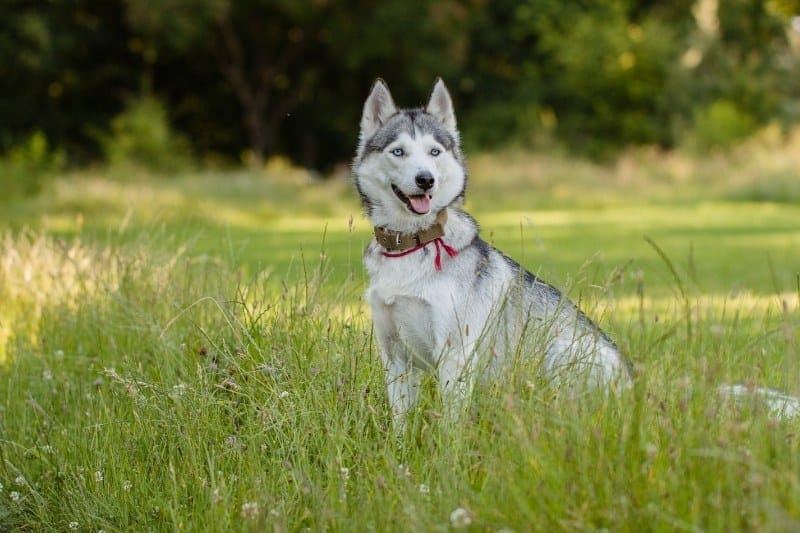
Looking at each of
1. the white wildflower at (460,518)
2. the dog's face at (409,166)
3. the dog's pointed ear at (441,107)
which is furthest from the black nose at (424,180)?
the white wildflower at (460,518)

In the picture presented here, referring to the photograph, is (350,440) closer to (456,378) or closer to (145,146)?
(456,378)

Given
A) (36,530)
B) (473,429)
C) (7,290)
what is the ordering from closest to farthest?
(473,429) → (36,530) → (7,290)

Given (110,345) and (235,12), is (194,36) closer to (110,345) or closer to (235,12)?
(235,12)

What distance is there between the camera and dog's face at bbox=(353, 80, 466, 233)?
5.26m

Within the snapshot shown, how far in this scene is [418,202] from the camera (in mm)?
5266

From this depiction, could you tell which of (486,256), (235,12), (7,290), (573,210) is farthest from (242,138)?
(486,256)

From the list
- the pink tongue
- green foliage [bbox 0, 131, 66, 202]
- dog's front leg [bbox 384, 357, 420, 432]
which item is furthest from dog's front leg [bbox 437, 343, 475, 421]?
green foliage [bbox 0, 131, 66, 202]

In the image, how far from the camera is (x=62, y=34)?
122 feet

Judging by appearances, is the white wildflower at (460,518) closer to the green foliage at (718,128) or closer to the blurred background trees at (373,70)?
the green foliage at (718,128)

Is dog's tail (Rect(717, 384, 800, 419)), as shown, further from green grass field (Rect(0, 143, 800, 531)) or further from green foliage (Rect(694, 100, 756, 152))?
green foliage (Rect(694, 100, 756, 152))

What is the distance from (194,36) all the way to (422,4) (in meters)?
7.62

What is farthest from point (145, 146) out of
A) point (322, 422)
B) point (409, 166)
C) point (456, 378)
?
point (456, 378)

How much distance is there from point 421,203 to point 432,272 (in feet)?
1.20

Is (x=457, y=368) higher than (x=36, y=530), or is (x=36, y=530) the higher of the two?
(x=457, y=368)
